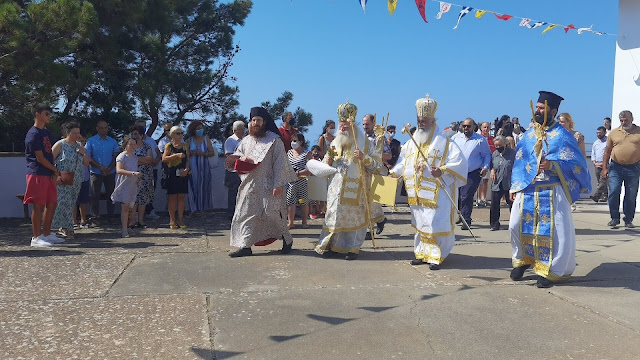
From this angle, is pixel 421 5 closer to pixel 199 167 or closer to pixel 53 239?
pixel 199 167

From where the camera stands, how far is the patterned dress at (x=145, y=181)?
9328mm

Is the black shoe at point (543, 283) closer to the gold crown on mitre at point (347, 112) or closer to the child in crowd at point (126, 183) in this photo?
the gold crown on mitre at point (347, 112)

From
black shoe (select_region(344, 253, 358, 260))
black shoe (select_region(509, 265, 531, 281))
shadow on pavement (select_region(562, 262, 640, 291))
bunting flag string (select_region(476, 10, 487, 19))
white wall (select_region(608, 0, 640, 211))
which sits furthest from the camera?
bunting flag string (select_region(476, 10, 487, 19))

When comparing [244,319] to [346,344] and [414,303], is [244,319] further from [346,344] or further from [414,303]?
[414,303]

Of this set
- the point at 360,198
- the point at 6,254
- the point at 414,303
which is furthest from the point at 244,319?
the point at 6,254

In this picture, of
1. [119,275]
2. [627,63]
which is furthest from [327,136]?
[627,63]

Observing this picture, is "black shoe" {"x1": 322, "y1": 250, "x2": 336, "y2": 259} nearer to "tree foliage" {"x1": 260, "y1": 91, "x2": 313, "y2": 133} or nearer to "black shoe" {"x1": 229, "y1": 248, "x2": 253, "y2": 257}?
"black shoe" {"x1": 229, "y1": 248, "x2": 253, "y2": 257}

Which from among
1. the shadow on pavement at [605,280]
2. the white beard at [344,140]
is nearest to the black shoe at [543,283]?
the shadow on pavement at [605,280]

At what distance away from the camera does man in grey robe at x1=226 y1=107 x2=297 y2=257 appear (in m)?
6.82

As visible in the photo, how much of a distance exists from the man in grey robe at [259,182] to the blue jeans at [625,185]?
587cm

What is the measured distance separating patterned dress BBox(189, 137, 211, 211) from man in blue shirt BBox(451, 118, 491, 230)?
4.61 metres

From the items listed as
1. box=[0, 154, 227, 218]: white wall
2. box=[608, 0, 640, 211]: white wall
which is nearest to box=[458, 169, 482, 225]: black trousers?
box=[608, 0, 640, 211]: white wall

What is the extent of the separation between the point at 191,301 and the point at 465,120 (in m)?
6.23

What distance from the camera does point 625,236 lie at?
8.57 m
